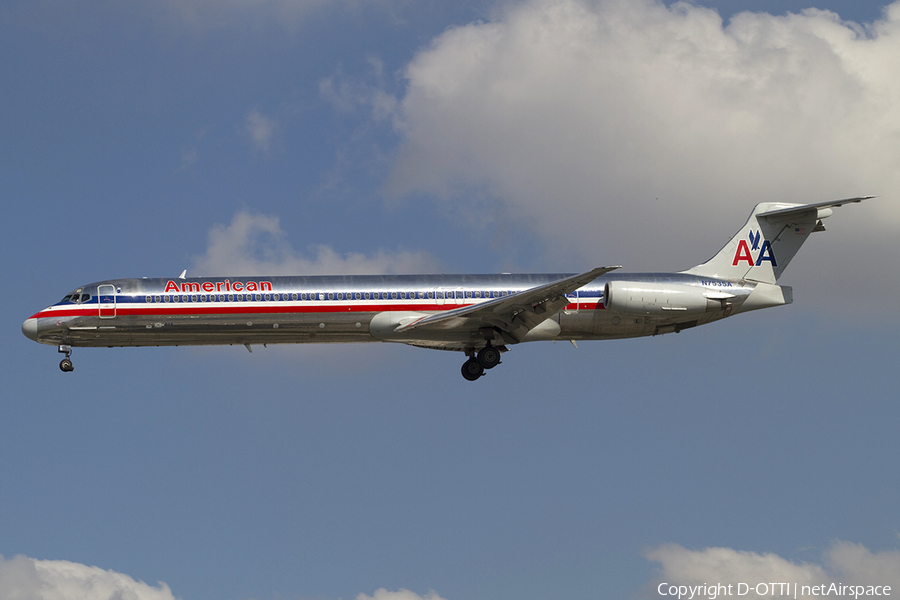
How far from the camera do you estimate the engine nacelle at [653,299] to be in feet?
117

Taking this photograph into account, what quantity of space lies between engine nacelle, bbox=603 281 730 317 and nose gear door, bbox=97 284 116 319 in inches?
706

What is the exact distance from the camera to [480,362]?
37.3m

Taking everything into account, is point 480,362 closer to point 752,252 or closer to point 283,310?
point 283,310

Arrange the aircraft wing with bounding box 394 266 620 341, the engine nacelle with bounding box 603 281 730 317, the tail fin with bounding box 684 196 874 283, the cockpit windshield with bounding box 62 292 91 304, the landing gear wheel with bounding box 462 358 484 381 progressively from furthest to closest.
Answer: the tail fin with bounding box 684 196 874 283
the landing gear wheel with bounding box 462 358 484 381
the cockpit windshield with bounding box 62 292 91 304
the engine nacelle with bounding box 603 281 730 317
the aircraft wing with bounding box 394 266 620 341

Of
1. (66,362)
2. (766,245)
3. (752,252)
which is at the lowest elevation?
(66,362)

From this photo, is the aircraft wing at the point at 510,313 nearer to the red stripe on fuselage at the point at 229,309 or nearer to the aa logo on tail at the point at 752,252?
the red stripe on fuselage at the point at 229,309

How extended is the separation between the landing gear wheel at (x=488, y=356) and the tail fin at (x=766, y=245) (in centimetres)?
884

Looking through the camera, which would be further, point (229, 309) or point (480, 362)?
point (480, 362)

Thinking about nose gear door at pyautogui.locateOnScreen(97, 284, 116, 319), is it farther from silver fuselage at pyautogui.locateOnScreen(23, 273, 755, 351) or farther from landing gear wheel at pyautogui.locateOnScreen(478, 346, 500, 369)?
landing gear wheel at pyautogui.locateOnScreen(478, 346, 500, 369)

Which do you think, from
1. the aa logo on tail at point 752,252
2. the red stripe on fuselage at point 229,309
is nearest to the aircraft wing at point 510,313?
the red stripe on fuselage at point 229,309

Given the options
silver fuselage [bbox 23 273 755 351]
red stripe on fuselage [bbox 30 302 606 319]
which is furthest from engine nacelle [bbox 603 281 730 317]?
red stripe on fuselage [bbox 30 302 606 319]

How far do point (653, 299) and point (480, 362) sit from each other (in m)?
6.84

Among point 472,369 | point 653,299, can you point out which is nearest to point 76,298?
point 472,369

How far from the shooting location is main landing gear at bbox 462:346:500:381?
122 feet
